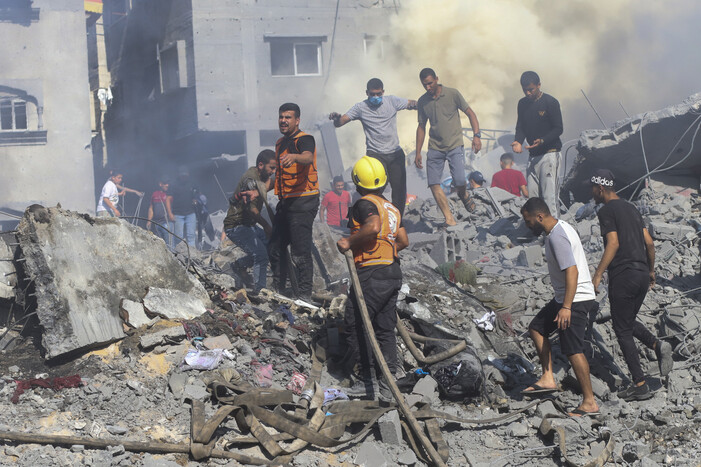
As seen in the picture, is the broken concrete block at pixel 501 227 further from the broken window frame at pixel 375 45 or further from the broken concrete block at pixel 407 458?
the broken window frame at pixel 375 45

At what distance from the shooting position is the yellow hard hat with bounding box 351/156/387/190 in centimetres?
588

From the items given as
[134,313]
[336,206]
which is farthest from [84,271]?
[336,206]

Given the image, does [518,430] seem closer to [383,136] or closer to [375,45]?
[383,136]

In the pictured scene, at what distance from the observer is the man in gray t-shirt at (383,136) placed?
9.52 meters

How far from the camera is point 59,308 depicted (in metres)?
5.74

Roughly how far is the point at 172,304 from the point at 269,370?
1.17 metres

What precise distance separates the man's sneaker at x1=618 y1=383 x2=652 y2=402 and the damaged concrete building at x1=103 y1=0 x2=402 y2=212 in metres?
16.2

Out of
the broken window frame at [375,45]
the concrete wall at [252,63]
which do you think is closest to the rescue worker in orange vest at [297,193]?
the concrete wall at [252,63]

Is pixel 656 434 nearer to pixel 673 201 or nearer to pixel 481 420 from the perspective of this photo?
pixel 481 420

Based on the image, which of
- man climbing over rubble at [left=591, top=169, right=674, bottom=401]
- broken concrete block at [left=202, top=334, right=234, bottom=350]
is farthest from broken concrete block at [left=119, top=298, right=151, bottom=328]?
man climbing over rubble at [left=591, top=169, right=674, bottom=401]

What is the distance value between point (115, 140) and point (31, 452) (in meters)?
27.0

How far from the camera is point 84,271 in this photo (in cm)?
614

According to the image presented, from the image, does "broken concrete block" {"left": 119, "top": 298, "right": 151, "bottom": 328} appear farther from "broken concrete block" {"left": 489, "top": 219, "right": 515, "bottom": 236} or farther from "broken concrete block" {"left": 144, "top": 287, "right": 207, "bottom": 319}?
"broken concrete block" {"left": 489, "top": 219, "right": 515, "bottom": 236}

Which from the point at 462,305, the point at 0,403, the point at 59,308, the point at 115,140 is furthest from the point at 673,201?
the point at 115,140
